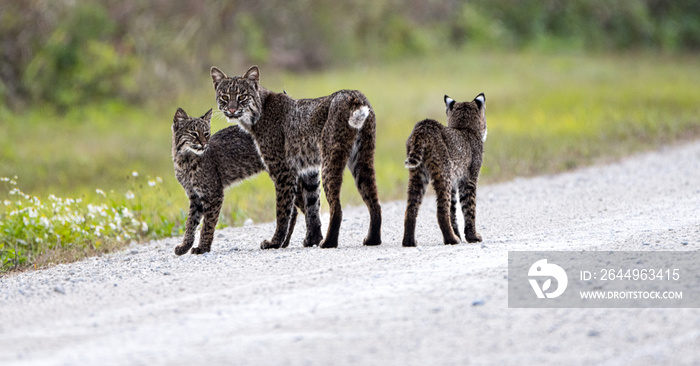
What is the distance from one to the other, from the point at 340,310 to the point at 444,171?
7.73 feet

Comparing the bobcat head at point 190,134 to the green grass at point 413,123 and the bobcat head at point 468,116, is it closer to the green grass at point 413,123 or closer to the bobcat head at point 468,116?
the green grass at point 413,123

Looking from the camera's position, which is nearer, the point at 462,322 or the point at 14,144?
the point at 462,322

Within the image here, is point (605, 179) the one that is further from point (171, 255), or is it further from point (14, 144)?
point (14, 144)

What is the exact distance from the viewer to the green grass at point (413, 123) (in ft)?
46.6

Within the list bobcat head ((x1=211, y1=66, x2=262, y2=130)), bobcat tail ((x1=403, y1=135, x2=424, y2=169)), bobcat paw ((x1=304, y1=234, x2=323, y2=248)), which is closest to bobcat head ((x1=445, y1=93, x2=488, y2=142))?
bobcat tail ((x1=403, y1=135, x2=424, y2=169))

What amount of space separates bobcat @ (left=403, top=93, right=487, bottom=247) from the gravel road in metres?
0.26

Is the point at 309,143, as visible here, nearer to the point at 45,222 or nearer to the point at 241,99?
the point at 241,99

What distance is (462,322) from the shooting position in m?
5.70

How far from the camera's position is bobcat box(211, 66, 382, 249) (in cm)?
826

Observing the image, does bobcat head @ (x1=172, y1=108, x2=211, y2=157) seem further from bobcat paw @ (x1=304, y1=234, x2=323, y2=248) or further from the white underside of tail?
the white underside of tail

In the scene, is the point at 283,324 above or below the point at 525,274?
below

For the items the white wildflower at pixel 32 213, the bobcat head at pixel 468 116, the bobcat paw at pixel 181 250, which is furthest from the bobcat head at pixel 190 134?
the bobcat head at pixel 468 116

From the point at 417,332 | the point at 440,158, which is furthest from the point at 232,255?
the point at 417,332

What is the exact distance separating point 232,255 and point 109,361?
298 cm
